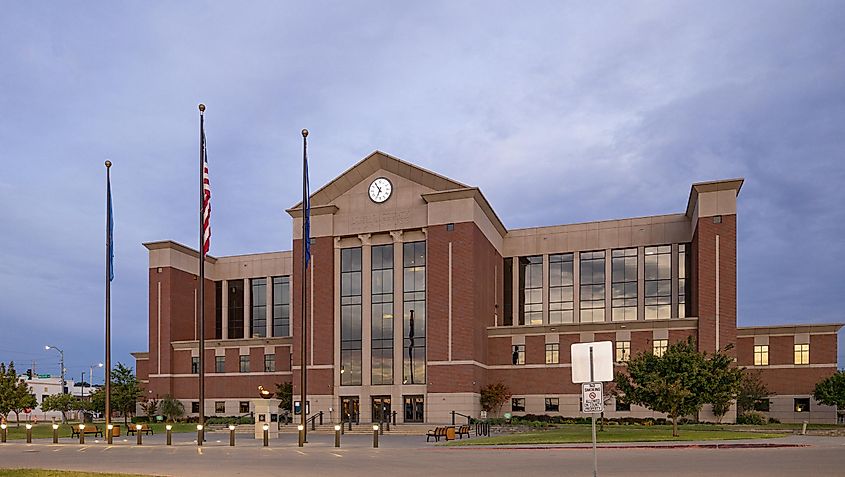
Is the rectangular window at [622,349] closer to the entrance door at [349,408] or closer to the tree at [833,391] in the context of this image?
the tree at [833,391]

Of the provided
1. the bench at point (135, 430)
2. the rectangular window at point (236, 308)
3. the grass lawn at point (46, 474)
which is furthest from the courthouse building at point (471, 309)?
the grass lawn at point (46, 474)

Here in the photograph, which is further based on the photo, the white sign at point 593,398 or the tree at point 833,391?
the tree at point 833,391

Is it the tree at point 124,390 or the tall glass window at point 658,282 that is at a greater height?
the tall glass window at point 658,282

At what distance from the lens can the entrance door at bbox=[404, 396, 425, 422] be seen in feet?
189

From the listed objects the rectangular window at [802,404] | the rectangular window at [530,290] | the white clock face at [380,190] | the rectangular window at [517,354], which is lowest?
the rectangular window at [802,404]

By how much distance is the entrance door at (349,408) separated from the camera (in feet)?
195

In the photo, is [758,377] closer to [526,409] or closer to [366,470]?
[526,409]

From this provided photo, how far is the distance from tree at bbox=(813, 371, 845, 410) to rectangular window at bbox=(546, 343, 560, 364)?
18403 millimetres

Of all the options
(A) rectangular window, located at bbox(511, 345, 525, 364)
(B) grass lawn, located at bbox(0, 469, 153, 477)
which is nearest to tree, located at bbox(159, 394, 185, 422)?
(A) rectangular window, located at bbox(511, 345, 525, 364)

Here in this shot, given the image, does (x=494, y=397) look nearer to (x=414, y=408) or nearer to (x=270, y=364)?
(x=414, y=408)

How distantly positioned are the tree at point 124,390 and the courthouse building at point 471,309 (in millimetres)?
2570

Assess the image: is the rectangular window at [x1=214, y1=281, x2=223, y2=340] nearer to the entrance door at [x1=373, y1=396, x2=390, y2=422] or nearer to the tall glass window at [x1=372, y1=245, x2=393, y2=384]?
the tall glass window at [x1=372, y1=245, x2=393, y2=384]

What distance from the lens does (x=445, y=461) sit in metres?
24.8

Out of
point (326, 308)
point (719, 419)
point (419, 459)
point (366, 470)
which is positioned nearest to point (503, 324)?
point (326, 308)
